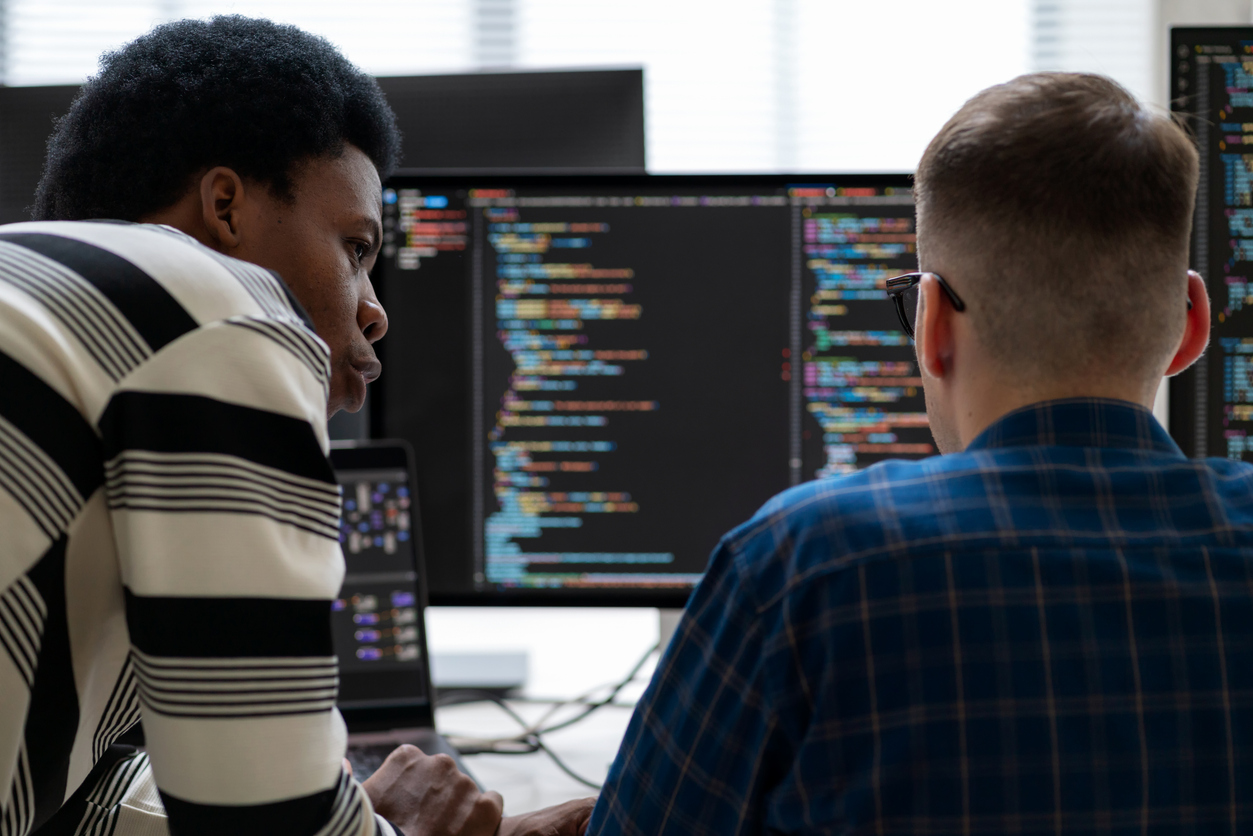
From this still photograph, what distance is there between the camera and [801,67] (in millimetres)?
A: 1865

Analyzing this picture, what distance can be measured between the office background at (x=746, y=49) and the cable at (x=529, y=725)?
41.5 inches

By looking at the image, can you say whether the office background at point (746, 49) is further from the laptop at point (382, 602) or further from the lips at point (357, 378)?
the lips at point (357, 378)

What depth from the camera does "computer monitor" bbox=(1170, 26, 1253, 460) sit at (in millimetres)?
1103

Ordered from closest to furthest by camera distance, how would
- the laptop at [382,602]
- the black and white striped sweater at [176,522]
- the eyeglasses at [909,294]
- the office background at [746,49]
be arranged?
the black and white striped sweater at [176,522] < the eyeglasses at [909,294] < the laptop at [382,602] < the office background at [746,49]

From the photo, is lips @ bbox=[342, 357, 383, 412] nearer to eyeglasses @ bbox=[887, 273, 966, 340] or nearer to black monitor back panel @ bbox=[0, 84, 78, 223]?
eyeglasses @ bbox=[887, 273, 966, 340]

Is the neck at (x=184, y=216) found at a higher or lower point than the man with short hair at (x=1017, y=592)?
higher

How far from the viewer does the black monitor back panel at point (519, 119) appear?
125 cm

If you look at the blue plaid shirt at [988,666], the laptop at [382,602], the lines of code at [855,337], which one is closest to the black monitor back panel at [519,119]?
the lines of code at [855,337]

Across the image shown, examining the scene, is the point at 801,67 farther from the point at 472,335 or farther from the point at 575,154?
the point at 472,335

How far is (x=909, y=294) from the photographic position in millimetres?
748

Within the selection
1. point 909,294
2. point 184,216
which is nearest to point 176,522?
point 184,216

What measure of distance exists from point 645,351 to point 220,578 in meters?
0.70

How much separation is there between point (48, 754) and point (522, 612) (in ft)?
3.76

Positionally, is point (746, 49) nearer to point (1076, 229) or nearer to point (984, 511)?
point (1076, 229)
